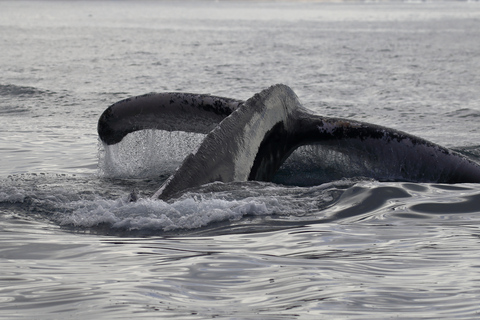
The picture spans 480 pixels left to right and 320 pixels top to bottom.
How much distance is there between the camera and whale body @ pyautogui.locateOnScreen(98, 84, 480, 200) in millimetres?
7316

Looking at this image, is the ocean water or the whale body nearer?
the ocean water

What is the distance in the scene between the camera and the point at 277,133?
25.5 ft

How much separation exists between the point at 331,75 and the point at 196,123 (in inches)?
581

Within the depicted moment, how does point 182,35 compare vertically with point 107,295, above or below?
above

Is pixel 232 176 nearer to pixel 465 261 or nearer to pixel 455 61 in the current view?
pixel 465 261

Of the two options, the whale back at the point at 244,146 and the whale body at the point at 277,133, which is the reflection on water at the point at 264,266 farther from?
the whale body at the point at 277,133

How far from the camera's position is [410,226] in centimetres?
645

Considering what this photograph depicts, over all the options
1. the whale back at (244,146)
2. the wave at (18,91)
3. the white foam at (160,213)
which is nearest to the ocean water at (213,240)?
the white foam at (160,213)

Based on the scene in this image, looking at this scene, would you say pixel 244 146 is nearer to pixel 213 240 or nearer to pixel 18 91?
Answer: pixel 213 240

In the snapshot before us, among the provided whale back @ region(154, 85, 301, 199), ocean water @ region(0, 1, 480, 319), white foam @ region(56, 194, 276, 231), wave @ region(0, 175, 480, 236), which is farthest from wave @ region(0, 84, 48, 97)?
white foam @ region(56, 194, 276, 231)

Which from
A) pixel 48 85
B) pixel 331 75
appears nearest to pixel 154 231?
pixel 48 85

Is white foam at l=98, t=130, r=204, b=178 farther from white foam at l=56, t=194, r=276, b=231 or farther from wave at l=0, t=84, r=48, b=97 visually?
wave at l=0, t=84, r=48, b=97

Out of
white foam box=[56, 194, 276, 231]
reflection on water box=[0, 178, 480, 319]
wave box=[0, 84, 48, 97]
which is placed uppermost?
wave box=[0, 84, 48, 97]

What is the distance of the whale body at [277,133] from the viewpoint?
24.0ft
